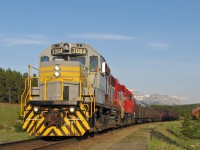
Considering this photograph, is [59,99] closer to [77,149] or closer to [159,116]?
[77,149]

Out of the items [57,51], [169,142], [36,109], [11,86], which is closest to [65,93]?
[36,109]

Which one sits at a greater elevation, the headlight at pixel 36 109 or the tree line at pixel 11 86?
the tree line at pixel 11 86

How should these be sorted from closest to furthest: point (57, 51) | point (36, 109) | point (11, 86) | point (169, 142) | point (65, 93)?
point (36, 109), point (65, 93), point (57, 51), point (169, 142), point (11, 86)

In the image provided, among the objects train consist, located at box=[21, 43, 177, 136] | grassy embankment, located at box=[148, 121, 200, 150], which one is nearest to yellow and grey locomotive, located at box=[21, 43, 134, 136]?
train consist, located at box=[21, 43, 177, 136]

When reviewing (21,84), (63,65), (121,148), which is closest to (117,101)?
(63,65)

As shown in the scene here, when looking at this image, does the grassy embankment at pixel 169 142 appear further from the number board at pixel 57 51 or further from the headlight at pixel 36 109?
the number board at pixel 57 51

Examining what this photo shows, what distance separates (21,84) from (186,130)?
303 ft

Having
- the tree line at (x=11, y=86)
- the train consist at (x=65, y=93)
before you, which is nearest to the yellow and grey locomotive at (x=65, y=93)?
the train consist at (x=65, y=93)

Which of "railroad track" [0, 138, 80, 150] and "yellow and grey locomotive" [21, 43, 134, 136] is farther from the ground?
"yellow and grey locomotive" [21, 43, 134, 136]

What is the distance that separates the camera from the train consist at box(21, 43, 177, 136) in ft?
47.7

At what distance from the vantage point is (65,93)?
15.5 metres

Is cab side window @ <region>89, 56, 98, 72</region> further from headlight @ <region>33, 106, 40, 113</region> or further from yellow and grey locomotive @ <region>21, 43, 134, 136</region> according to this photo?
headlight @ <region>33, 106, 40, 113</region>

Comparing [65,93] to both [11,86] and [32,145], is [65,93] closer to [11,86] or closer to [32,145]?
[32,145]

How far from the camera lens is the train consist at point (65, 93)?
14547 millimetres
